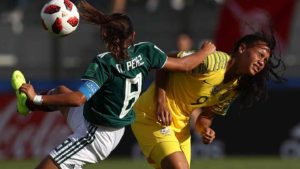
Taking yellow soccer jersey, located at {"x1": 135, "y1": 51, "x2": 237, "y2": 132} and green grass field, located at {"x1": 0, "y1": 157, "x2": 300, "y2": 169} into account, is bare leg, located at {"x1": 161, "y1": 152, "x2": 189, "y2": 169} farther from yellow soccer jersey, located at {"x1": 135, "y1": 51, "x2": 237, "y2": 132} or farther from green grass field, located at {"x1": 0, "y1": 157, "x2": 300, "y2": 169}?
green grass field, located at {"x1": 0, "y1": 157, "x2": 300, "y2": 169}

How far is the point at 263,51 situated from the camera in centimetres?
840

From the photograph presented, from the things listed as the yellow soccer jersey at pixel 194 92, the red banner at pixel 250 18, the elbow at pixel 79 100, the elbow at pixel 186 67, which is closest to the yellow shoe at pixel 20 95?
the elbow at pixel 79 100

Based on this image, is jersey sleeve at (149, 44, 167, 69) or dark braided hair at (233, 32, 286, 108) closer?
jersey sleeve at (149, 44, 167, 69)

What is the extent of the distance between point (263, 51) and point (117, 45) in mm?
1476

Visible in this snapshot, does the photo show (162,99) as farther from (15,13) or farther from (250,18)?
(15,13)

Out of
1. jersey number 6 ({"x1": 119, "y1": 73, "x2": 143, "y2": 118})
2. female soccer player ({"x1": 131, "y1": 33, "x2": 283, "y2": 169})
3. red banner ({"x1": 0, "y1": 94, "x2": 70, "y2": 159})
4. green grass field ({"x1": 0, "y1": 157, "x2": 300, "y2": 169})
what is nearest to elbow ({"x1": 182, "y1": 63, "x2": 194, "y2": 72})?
female soccer player ({"x1": 131, "y1": 33, "x2": 283, "y2": 169})

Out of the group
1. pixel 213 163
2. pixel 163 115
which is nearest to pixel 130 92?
pixel 163 115

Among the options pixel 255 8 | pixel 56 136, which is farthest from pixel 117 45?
pixel 255 8

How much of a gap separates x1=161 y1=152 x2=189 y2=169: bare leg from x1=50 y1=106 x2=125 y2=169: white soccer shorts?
63 centimetres

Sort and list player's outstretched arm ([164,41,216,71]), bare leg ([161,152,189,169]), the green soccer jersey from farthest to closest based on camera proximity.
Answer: bare leg ([161,152,189,169]) → player's outstretched arm ([164,41,216,71]) → the green soccer jersey

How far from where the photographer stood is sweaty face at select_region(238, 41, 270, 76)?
27.5 feet

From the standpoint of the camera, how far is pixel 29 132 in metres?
15.8

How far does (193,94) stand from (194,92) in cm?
3

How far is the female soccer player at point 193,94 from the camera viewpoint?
8445 mm
